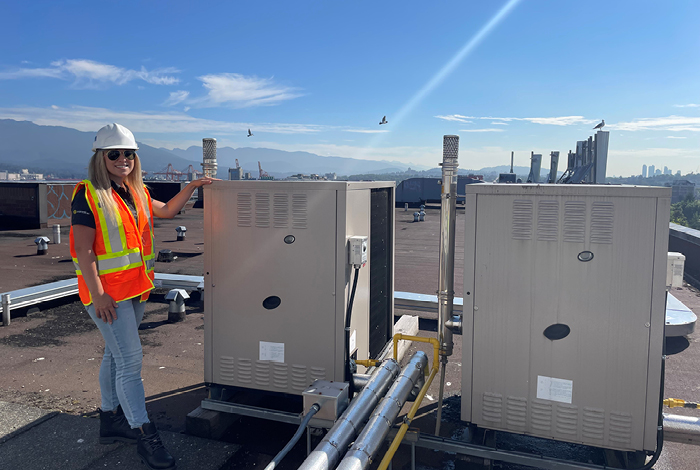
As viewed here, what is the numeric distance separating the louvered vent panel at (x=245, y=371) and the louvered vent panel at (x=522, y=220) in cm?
215

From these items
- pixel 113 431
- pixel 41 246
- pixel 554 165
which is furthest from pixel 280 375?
pixel 41 246

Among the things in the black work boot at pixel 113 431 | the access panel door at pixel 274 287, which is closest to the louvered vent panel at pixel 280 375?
the access panel door at pixel 274 287

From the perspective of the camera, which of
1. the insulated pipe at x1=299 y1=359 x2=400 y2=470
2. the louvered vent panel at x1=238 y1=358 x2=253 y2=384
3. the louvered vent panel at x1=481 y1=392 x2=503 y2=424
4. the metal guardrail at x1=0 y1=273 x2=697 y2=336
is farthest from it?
the metal guardrail at x1=0 y1=273 x2=697 y2=336

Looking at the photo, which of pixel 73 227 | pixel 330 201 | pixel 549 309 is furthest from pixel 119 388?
pixel 549 309

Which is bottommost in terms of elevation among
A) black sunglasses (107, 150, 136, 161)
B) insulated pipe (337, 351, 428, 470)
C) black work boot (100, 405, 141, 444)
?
black work boot (100, 405, 141, 444)

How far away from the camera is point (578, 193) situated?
294 cm

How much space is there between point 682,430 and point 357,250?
2367mm

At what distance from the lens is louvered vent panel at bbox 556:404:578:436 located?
3.09 meters

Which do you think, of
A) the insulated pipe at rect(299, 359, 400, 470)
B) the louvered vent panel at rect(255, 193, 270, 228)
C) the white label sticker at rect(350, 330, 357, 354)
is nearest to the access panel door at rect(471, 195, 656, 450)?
the insulated pipe at rect(299, 359, 400, 470)

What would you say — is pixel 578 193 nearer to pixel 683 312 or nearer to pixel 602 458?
pixel 602 458

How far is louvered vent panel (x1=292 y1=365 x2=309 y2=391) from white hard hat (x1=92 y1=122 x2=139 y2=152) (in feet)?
6.20

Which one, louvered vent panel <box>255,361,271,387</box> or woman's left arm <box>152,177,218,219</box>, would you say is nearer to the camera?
woman's left arm <box>152,177,218,219</box>

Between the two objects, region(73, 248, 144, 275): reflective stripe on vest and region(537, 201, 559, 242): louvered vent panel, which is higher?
region(537, 201, 559, 242): louvered vent panel

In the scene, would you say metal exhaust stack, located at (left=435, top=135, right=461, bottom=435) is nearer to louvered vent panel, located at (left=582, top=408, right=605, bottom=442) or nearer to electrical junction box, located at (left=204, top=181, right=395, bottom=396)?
electrical junction box, located at (left=204, top=181, right=395, bottom=396)
